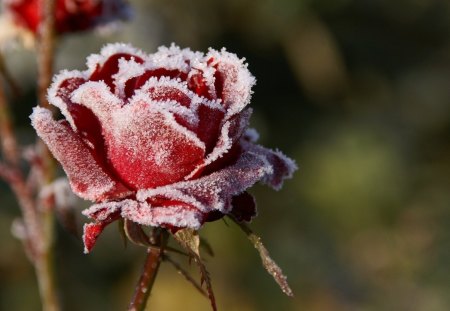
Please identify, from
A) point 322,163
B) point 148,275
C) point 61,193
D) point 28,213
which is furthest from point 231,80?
point 322,163

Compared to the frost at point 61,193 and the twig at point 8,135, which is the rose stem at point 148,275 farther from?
the twig at point 8,135

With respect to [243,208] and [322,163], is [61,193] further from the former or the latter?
[322,163]

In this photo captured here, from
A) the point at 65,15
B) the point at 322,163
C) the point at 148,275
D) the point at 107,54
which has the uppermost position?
the point at 322,163

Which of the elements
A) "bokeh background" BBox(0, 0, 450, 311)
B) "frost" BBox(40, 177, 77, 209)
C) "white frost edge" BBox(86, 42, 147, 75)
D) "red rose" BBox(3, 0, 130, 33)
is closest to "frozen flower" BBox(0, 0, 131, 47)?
"red rose" BBox(3, 0, 130, 33)

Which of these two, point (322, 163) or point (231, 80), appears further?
point (322, 163)

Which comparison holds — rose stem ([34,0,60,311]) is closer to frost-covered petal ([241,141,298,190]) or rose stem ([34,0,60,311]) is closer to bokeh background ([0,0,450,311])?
frost-covered petal ([241,141,298,190])

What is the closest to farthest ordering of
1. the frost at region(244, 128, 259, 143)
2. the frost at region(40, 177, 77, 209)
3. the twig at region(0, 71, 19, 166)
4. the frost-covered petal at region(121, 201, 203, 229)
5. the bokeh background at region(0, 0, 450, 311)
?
the frost-covered petal at region(121, 201, 203, 229) < the frost at region(244, 128, 259, 143) < the frost at region(40, 177, 77, 209) < the twig at region(0, 71, 19, 166) < the bokeh background at region(0, 0, 450, 311)
